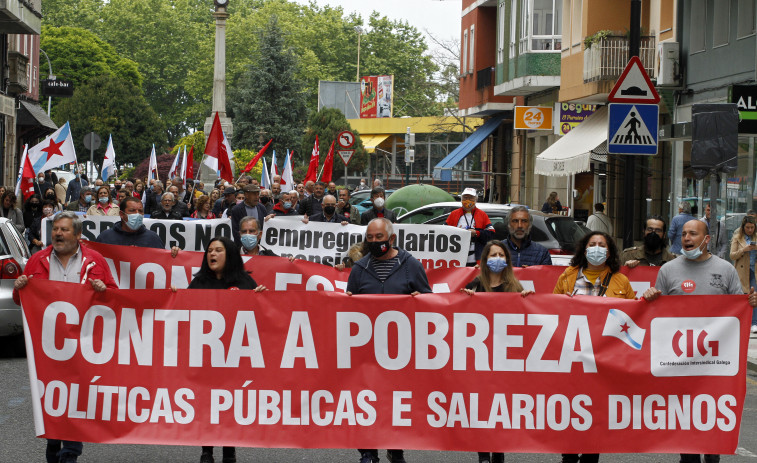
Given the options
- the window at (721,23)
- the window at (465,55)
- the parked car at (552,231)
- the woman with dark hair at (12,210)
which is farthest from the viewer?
the window at (465,55)

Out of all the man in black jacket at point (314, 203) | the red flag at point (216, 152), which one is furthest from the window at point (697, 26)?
the red flag at point (216, 152)

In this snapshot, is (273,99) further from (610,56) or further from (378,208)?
(378,208)

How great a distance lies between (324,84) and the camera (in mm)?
89125

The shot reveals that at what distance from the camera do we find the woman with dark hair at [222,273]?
787 cm

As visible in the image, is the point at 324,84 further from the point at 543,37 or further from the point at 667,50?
the point at 667,50

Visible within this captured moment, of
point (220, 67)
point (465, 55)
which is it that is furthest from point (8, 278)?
point (220, 67)

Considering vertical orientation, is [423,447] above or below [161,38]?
below

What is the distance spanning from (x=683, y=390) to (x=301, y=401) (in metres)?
2.28

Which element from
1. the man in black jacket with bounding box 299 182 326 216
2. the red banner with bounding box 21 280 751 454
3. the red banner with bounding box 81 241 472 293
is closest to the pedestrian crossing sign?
the red banner with bounding box 81 241 472 293

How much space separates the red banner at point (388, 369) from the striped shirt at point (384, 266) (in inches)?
20.6

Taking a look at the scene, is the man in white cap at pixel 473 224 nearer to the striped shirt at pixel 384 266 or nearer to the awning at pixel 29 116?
the striped shirt at pixel 384 266

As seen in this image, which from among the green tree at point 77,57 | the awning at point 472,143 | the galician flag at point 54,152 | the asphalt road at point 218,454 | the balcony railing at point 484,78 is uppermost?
→ the green tree at point 77,57

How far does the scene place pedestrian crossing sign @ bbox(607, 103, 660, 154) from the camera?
12508mm

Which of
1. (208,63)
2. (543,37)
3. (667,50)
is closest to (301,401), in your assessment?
(667,50)
